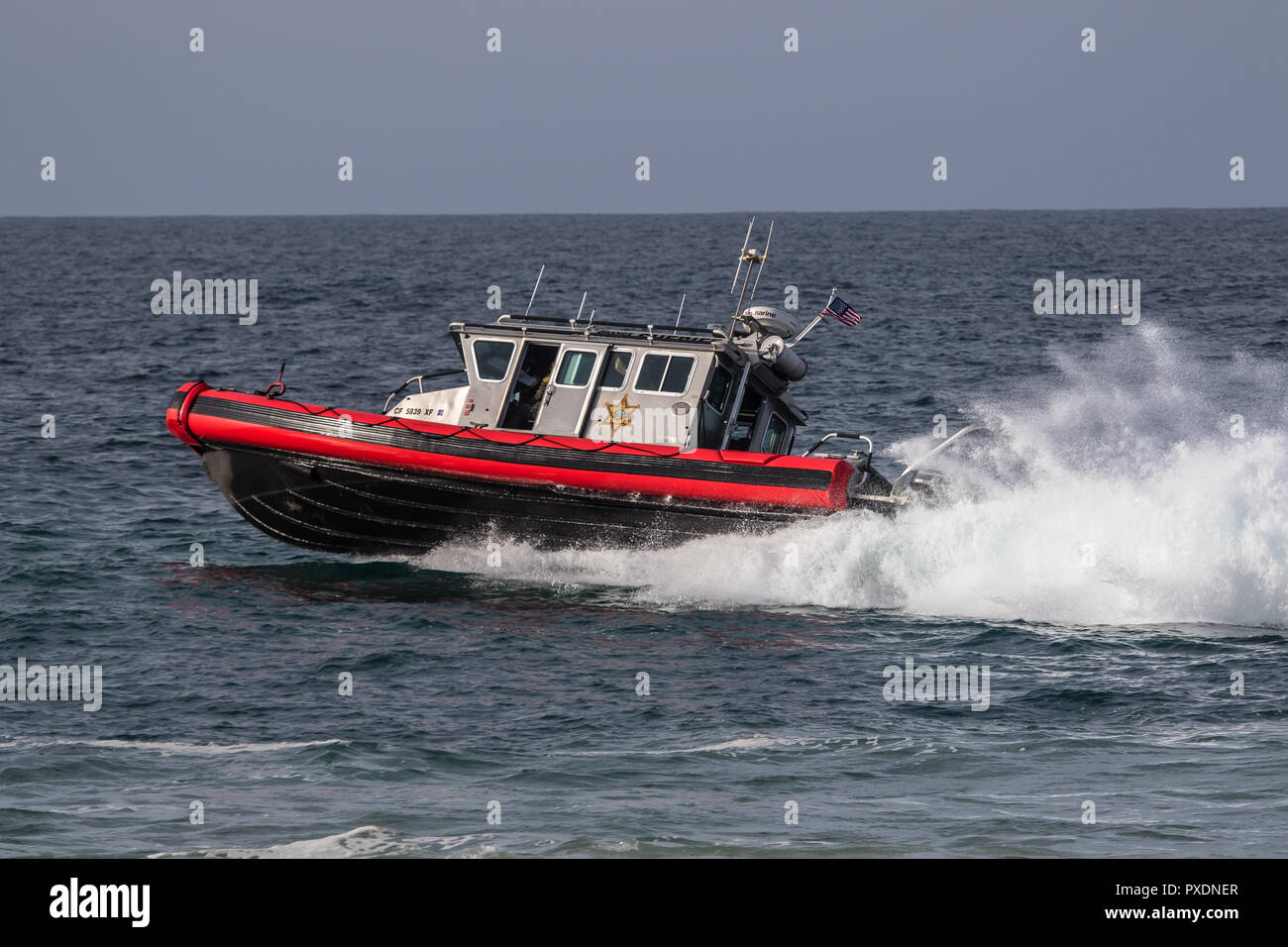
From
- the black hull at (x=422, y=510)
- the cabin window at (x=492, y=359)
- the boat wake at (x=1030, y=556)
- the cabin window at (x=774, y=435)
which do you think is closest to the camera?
the boat wake at (x=1030, y=556)

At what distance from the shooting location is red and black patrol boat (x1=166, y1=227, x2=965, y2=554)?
1465cm

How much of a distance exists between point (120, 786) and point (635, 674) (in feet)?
13.9

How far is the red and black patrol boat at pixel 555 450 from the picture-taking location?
48.1 ft

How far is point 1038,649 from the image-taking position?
41.8ft

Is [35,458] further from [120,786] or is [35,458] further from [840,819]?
[840,819]

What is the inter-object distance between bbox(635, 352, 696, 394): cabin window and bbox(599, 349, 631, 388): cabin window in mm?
154

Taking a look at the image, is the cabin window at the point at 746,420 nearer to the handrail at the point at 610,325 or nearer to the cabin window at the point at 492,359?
the handrail at the point at 610,325

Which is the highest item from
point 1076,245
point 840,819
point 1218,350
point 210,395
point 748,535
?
point 1076,245

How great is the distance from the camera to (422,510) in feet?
51.1

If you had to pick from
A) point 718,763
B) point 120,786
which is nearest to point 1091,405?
point 718,763

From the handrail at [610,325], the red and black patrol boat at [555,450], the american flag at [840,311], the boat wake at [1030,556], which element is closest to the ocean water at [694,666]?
the boat wake at [1030,556]

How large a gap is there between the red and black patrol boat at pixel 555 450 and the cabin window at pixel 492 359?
0.6 inches

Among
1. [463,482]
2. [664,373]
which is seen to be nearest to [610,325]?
[664,373]

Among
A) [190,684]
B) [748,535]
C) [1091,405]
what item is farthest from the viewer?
[1091,405]
